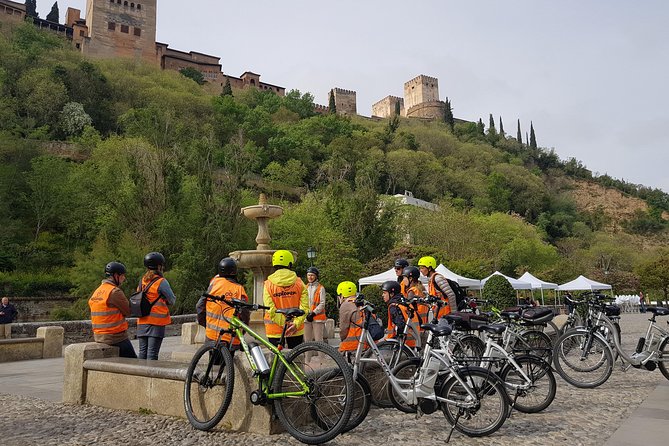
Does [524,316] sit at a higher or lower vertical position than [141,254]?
lower

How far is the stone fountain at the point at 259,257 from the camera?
37.2ft

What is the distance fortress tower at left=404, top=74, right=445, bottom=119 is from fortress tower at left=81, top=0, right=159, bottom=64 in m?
74.6

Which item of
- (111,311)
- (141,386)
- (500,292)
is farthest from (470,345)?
(500,292)

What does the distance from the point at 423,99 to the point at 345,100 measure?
25.6 m

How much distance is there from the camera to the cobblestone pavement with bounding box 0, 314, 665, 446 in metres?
4.63

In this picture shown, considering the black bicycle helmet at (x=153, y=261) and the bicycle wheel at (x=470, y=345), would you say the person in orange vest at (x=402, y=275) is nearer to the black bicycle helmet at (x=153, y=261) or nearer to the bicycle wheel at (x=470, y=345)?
the bicycle wheel at (x=470, y=345)

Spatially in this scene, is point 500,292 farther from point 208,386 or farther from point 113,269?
point 208,386

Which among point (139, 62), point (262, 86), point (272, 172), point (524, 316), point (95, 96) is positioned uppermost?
point (262, 86)

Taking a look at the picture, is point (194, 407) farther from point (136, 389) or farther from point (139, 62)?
point (139, 62)

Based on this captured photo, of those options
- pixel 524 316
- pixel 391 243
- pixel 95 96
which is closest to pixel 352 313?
pixel 524 316

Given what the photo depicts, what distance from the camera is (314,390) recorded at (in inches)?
177

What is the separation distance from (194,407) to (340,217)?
91.5ft

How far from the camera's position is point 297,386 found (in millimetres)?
4523

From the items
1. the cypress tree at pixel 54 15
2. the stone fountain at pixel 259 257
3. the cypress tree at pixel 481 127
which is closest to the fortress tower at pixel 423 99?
the cypress tree at pixel 481 127
